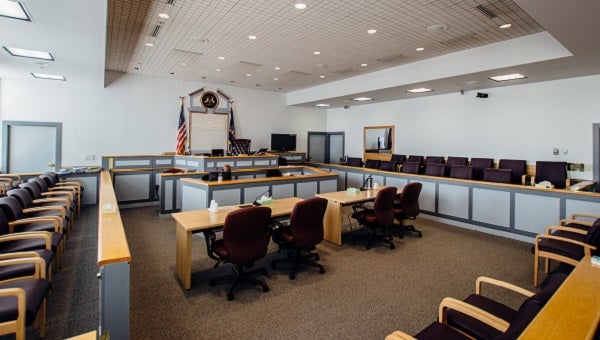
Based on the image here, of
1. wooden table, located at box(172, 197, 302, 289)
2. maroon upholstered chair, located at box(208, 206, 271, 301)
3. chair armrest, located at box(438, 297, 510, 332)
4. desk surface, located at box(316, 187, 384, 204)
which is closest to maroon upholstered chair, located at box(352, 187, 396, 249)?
desk surface, located at box(316, 187, 384, 204)

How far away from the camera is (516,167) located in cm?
704

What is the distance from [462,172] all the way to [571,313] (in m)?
5.63

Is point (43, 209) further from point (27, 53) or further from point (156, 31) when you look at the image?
point (156, 31)

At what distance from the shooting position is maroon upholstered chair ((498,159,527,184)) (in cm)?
681

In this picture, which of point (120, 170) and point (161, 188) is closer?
point (161, 188)

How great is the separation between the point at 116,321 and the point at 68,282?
2.36 metres

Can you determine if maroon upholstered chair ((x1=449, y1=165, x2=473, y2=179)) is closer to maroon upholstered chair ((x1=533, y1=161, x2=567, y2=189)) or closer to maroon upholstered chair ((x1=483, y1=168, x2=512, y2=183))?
maroon upholstered chair ((x1=483, y1=168, x2=512, y2=183))

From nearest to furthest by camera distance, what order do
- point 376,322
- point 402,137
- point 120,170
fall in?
point 376,322, point 120,170, point 402,137

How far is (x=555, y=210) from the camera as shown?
4832 mm

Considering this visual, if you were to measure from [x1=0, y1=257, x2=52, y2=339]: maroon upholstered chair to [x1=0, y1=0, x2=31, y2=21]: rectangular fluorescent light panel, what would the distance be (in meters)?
2.67

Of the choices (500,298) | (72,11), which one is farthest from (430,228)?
(72,11)

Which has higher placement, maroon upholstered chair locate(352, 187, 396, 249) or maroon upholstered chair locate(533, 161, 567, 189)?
maroon upholstered chair locate(533, 161, 567, 189)

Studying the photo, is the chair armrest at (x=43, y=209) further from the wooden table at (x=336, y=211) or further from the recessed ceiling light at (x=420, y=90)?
the recessed ceiling light at (x=420, y=90)

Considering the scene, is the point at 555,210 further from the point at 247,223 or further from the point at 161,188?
the point at 161,188
